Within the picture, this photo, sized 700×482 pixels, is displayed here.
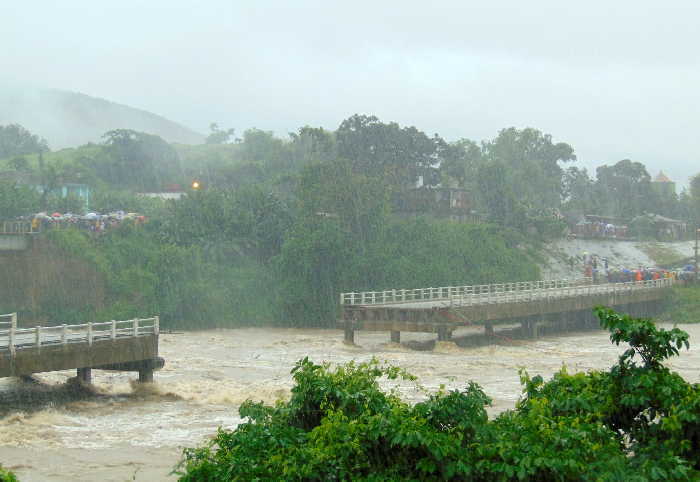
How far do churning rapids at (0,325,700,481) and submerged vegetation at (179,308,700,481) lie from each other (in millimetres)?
9994

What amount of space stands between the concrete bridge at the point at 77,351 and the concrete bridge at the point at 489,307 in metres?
16.9

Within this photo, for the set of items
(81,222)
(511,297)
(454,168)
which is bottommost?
(511,297)

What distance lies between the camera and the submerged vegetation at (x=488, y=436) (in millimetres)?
8633

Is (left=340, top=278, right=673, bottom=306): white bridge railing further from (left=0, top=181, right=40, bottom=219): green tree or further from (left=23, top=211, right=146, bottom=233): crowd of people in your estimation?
(left=0, top=181, right=40, bottom=219): green tree

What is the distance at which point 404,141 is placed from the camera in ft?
287

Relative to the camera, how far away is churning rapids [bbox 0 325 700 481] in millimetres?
22219

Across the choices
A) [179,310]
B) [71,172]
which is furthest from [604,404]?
[71,172]

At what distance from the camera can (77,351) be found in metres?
29.2

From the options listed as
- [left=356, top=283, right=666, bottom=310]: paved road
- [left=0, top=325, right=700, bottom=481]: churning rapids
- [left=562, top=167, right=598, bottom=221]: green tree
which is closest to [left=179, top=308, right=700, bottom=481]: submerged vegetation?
[left=0, top=325, right=700, bottom=481]: churning rapids

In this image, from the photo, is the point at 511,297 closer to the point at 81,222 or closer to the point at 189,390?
the point at 189,390

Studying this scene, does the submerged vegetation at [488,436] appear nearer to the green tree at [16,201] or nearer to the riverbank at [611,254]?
the green tree at [16,201]

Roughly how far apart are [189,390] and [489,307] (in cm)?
2302

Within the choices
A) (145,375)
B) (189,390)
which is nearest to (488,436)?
(189,390)

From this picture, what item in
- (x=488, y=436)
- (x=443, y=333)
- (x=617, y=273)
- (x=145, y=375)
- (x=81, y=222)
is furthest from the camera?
(x=617, y=273)
